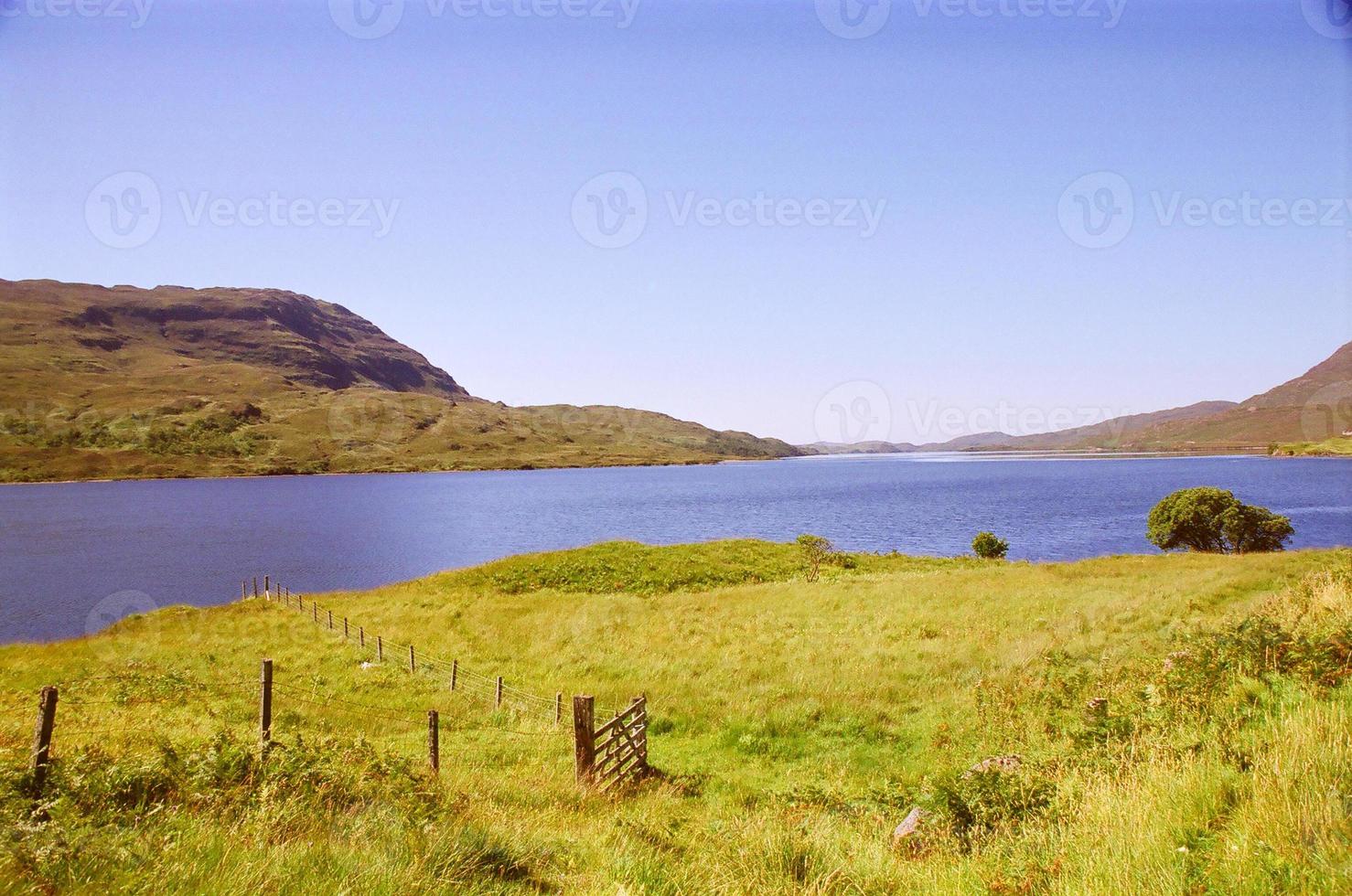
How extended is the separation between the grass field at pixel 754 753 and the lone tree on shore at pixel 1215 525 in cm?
2571

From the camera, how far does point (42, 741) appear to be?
24.7 ft

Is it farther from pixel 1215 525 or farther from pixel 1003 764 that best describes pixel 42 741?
pixel 1215 525

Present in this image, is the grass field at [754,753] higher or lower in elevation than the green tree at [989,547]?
higher

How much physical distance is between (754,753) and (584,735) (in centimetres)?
481

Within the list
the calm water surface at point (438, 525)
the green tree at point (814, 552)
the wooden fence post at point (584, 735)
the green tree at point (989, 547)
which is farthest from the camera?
the calm water surface at point (438, 525)

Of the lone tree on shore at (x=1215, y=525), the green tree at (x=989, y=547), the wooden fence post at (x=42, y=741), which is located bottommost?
the green tree at (x=989, y=547)

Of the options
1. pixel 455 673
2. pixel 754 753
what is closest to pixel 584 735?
pixel 754 753

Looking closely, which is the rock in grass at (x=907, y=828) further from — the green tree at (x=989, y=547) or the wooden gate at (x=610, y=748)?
the green tree at (x=989, y=547)

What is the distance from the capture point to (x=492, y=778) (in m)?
11.9

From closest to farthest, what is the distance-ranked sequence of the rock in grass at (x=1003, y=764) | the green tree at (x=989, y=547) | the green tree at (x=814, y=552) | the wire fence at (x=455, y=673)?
1. the rock in grass at (x=1003, y=764)
2. the wire fence at (x=455, y=673)
3. the green tree at (x=814, y=552)
4. the green tree at (x=989, y=547)

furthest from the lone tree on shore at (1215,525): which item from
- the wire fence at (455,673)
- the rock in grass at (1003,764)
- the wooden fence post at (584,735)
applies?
the wooden fence post at (584,735)

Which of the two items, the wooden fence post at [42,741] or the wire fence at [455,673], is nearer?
the wooden fence post at [42,741]

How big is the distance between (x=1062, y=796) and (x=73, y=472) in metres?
259

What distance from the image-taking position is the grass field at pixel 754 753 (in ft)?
17.3
